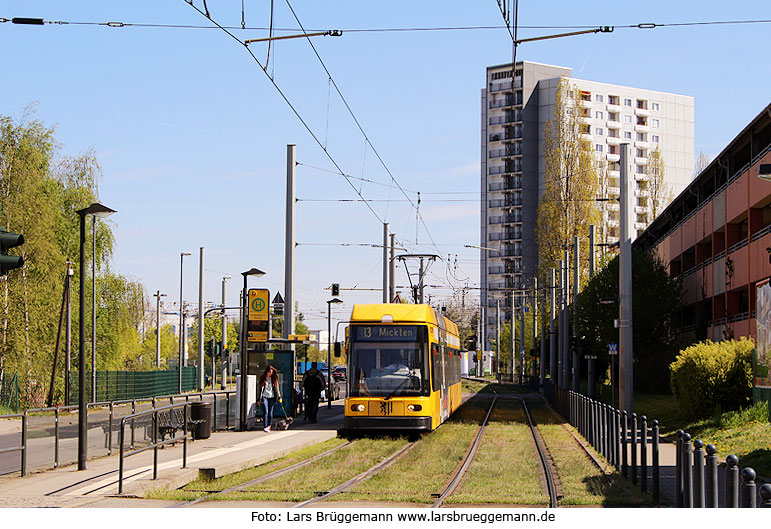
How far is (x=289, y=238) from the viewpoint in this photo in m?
30.3

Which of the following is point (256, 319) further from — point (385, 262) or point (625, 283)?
point (385, 262)

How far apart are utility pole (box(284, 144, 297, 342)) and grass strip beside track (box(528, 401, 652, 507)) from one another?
9664 mm

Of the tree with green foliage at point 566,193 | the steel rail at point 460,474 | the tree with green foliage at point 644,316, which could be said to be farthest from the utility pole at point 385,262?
the tree with green foliage at point 566,193

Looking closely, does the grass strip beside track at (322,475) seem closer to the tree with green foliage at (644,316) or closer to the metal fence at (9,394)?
the metal fence at (9,394)

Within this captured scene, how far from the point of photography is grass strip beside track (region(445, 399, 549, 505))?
12805 mm

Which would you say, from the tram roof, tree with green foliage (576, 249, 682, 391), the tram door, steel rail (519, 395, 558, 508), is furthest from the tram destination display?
tree with green foliage (576, 249, 682, 391)

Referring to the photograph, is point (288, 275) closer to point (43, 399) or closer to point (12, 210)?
point (12, 210)

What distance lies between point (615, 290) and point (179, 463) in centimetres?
3518

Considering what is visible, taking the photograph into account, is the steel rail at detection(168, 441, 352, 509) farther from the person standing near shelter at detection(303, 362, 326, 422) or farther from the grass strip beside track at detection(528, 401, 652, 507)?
the person standing near shelter at detection(303, 362, 326, 422)

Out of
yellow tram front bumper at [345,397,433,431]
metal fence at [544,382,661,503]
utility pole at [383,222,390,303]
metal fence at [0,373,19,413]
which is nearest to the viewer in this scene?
metal fence at [544,382,661,503]

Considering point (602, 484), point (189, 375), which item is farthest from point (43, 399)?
point (602, 484)

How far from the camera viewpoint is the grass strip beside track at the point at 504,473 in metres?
12.8

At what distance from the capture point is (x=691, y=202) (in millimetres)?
52344

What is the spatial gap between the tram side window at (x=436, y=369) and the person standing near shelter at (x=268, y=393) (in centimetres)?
423
